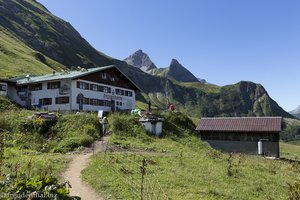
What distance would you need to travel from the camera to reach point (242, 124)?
50000 mm

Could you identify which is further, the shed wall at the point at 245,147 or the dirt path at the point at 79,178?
the shed wall at the point at 245,147

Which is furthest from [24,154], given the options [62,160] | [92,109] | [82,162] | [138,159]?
[92,109]

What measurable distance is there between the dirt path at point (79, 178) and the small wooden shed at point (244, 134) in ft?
83.7

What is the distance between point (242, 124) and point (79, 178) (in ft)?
118

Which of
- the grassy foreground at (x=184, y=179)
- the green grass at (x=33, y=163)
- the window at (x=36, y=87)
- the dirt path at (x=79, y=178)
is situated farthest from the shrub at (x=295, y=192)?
the window at (x=36, y=87)

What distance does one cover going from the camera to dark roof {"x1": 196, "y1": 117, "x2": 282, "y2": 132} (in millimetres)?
47500

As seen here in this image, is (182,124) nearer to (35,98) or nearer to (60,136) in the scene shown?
(60,136)

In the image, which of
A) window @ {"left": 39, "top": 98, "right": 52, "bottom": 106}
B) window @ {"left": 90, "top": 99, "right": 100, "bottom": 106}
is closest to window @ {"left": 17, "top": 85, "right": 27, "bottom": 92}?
window @ {"left": 39, "top": 98, "right": 52, "bottom": 106}

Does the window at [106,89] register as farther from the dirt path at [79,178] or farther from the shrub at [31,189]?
the shrub at [31,189]

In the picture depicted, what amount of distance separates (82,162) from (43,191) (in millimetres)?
12722

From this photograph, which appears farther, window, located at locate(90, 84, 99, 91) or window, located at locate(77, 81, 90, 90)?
window, located at locate(90, 84, 99, 91)

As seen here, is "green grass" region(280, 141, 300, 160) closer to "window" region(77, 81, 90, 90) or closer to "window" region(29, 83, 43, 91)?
"window" region(77, 81, 90, 90)

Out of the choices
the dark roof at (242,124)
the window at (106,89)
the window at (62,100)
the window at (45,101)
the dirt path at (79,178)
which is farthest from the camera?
the window at (106,89)

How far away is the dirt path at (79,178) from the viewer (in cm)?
1559
